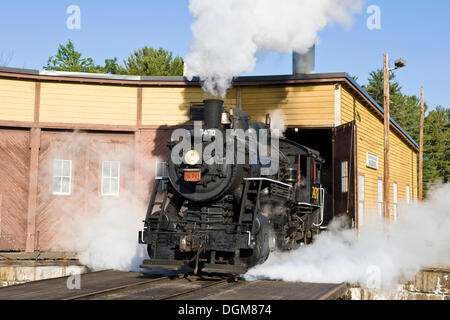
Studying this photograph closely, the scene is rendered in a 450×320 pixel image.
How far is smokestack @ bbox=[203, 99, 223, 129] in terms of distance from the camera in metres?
8.95

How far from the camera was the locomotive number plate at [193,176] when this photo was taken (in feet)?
27.7

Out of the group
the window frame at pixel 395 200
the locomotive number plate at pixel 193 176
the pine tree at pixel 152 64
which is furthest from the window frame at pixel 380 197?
the pine tree at pixel 152 64

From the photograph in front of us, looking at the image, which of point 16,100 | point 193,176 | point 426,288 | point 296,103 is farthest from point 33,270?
point 426,288

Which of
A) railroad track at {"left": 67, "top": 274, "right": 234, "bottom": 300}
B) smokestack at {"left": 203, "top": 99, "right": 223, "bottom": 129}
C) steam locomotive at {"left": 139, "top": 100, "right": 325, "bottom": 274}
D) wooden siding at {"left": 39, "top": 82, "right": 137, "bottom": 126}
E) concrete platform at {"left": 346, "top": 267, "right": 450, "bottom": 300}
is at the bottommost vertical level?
concrete platform at {"left": 346, "top": 267, "right": 450, "bottom": 300}

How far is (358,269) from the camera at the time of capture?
8.88 metres

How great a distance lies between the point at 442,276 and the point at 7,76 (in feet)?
39.7

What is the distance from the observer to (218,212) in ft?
28.2

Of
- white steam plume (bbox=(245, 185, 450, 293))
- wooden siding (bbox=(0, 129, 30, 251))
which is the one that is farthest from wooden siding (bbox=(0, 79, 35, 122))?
white steam plume (bbox=(245, 185, 450, 293))

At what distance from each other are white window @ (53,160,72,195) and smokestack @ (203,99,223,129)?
678 centimetres

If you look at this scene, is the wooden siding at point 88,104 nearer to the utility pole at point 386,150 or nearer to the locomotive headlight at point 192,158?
the locomotive headlight at point 192,158

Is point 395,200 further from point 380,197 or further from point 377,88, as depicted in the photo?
point 377,88

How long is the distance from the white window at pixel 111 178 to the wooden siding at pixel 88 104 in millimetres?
1241

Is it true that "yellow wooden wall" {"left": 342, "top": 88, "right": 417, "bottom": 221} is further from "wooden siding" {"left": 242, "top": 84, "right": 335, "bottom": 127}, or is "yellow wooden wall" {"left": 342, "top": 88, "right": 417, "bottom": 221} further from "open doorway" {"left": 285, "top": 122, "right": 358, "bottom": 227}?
"open doorway" {"left": 285, "top": 122, "right": 358, "bottom": 227}
